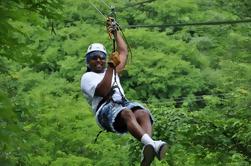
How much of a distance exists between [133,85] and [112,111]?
834 inches

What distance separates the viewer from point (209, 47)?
30625 mm

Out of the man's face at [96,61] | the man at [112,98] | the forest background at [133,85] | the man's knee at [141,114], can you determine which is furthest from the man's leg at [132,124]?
the forest background at [133,85]

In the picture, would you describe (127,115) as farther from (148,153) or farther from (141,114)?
(148,153)

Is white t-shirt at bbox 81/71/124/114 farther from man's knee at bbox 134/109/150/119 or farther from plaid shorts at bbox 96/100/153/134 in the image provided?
man's knee at bbox 134/109/150/119

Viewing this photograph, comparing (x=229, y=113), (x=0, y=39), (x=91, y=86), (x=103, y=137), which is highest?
(x=0, y=39)

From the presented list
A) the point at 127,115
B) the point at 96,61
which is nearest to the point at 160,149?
the point at 127,115

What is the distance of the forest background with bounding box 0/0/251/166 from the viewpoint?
19.4 ft

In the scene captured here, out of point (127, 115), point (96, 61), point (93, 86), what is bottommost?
point (127, 115)

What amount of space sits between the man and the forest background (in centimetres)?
51

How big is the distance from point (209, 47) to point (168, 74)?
5.05 meters

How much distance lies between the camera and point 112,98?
17.7ft

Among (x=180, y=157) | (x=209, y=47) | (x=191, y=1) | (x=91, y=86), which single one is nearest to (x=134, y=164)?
(x=180, y=157)

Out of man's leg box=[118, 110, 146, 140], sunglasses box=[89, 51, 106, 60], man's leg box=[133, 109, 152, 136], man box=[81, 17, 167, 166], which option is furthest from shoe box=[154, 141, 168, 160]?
sunglasses box=[89, 51, 106, 60]

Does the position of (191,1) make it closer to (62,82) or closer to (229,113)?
(62,82)
